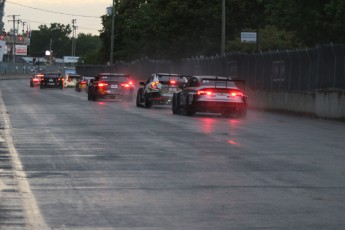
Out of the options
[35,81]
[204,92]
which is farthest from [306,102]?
[35,81]

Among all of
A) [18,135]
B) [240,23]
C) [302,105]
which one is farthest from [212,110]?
[240,23]

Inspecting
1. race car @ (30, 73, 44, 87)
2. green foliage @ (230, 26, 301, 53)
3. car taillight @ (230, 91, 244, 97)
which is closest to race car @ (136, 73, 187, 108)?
car taillight @ (230, 91, 244, 97)

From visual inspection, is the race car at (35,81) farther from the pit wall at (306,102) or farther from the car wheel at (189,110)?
the car wheel at (189,110)

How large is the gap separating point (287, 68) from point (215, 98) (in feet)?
26.7

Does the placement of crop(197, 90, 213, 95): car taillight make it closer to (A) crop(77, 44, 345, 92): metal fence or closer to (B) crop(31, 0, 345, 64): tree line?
(A) crop(77, 44, 345, 92): metal fence

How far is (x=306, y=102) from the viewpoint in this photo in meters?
33.2

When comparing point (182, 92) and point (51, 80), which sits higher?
point (182, 92)

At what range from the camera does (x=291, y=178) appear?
12719 mm

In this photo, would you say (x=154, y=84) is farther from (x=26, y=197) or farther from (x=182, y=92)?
(x=26, y=197)

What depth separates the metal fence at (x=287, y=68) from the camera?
104ft

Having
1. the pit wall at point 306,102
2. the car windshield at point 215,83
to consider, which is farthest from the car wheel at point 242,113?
the pit wall at point 306,102

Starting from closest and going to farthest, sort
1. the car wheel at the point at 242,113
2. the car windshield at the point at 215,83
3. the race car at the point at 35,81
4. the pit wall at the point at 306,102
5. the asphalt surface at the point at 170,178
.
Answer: the asphalt surface at the point at 170,178 → the car wheel at the point at 242,113 → the car windshield at the point at 215,83 → the pit wall at the point at 306,102 → the race car at the point at 35,81

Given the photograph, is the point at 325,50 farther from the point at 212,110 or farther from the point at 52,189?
the point at 52,189

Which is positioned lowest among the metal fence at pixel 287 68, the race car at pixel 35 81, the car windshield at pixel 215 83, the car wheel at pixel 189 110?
the race car at pixel 35 81
